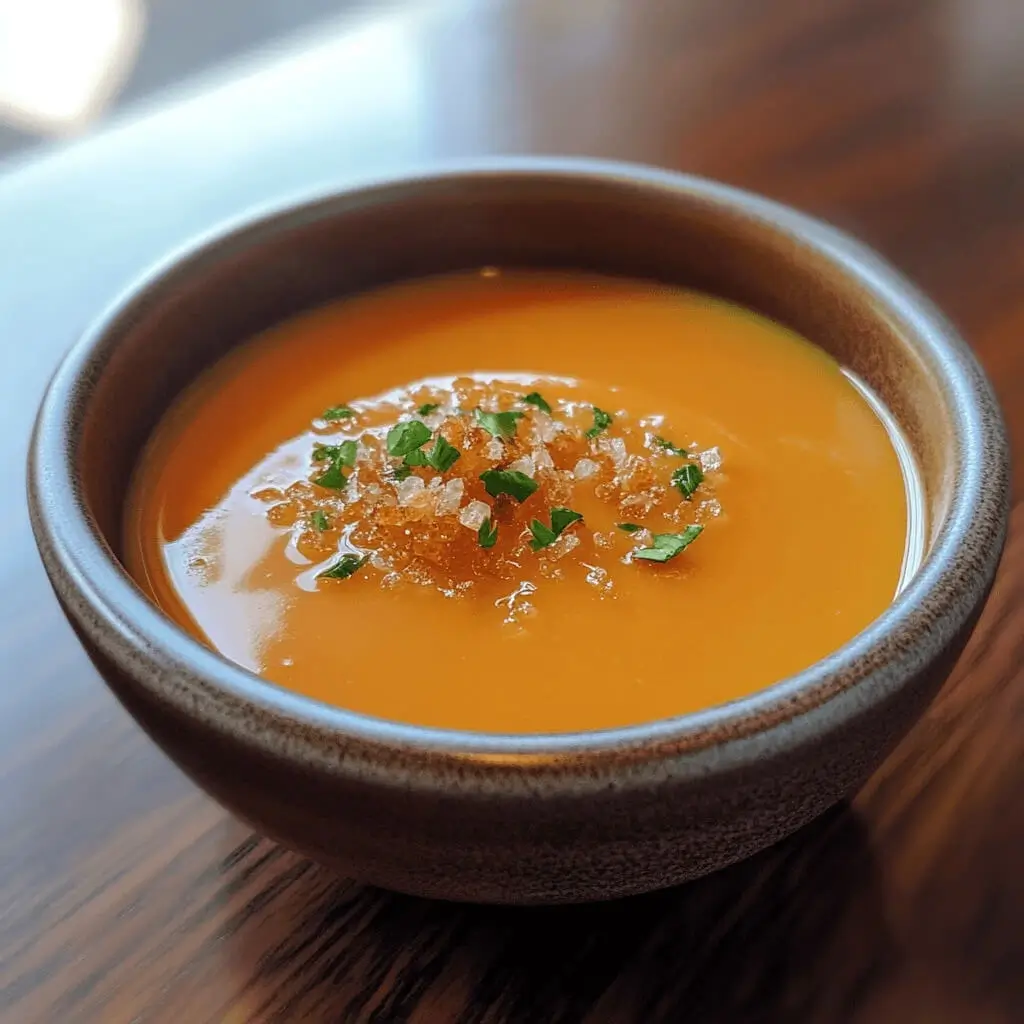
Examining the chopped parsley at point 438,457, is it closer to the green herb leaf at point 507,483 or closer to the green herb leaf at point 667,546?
the green herb leaf at point 507,483

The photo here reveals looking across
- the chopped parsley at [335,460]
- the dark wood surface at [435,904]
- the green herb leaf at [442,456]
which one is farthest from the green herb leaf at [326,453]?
the dark wood surface at [435,904]

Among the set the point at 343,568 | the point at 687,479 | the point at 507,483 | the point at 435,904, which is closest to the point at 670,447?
the point at 687,479

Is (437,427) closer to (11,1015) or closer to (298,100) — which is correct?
(11,1015)

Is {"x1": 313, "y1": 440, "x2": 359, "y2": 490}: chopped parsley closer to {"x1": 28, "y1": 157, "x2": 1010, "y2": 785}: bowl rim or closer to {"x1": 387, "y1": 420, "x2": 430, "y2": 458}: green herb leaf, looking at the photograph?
{"x1": 387, "y1": 420, "x2": 430, "y2": 458}: green herb leaf

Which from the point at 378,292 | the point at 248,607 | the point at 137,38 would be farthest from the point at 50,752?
the point at 137,38

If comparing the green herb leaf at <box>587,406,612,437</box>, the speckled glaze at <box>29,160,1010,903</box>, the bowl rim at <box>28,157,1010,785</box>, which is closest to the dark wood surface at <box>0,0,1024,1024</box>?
the speckled glaze at <box>29,160,1010,903</box>

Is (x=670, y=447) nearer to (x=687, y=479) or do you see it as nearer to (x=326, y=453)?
(x=687, y=479)
